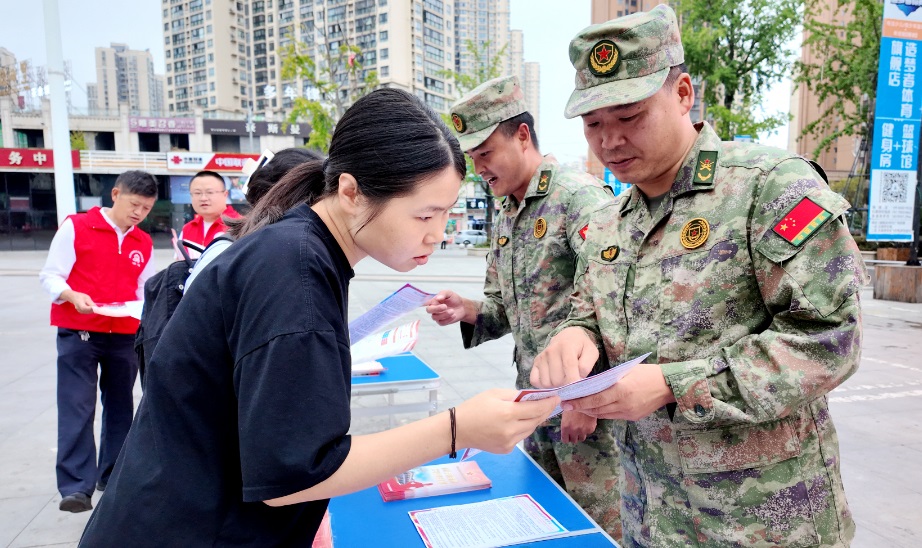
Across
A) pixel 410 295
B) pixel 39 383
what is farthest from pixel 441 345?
pixel 410 295

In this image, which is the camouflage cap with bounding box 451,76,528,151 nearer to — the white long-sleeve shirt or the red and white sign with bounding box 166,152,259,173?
the white long-sleeve shirt

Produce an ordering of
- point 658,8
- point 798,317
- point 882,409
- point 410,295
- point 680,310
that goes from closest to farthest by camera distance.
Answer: point 798,317, point 680,310, point 658,8, point 410,295, point 882,409

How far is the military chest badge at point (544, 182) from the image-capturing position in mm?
2064

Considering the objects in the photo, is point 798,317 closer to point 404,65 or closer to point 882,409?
point 882,409

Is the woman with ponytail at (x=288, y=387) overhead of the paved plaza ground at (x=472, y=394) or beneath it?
overhead

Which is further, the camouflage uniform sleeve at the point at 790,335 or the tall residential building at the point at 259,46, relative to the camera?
the tall residential building at the point at 259,46

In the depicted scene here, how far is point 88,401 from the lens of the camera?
3037 millimetres

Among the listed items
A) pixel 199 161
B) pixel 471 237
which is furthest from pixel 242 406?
pixel 199 161

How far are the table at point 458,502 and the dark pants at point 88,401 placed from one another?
7.05 ft

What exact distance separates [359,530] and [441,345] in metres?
5.26

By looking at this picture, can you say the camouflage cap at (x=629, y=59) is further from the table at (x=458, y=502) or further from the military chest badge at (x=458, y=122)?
the table at (x=458, y=502)

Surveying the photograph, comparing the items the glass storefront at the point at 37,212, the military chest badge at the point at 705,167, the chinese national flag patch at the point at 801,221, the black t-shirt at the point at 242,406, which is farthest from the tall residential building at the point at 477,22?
the black t-shirt at the point at 242,406

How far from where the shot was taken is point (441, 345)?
664 centimetres

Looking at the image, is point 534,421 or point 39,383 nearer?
point 534,421
